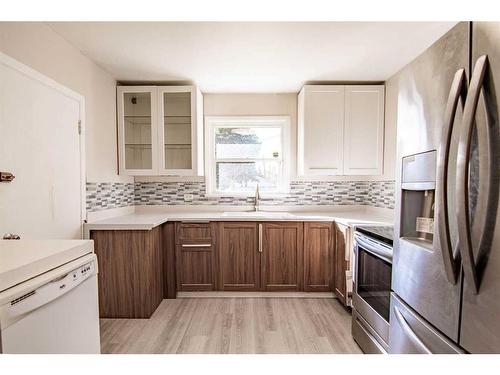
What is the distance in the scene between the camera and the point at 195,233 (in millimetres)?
2609

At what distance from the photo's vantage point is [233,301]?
2.55 metres

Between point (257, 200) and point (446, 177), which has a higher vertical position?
point (446, 177)

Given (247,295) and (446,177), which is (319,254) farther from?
(446,177)

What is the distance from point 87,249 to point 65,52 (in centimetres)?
175

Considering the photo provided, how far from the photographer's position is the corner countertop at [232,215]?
2.22 meters

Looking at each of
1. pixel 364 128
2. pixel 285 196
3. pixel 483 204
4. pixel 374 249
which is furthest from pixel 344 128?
pixel 483 204

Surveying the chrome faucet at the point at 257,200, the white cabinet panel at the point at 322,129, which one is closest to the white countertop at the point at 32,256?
the chrome faucet at the point at 257,200

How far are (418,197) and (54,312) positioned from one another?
1524 millimetres

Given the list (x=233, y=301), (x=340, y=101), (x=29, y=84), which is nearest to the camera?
(x=29, y=84)

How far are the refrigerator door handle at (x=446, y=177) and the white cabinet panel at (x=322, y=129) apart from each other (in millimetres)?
2027

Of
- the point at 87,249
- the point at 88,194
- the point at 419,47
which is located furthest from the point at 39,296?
the point at 419,47

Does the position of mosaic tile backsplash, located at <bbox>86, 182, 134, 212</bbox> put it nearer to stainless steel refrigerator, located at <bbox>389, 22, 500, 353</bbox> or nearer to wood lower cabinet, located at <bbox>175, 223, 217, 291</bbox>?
wood lower cabinet, located at <bbox>175, 223, 217, 291</bbox>

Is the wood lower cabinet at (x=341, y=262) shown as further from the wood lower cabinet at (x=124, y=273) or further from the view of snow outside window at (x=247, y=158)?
the wood lower cabinet at (x=124, y=273)
